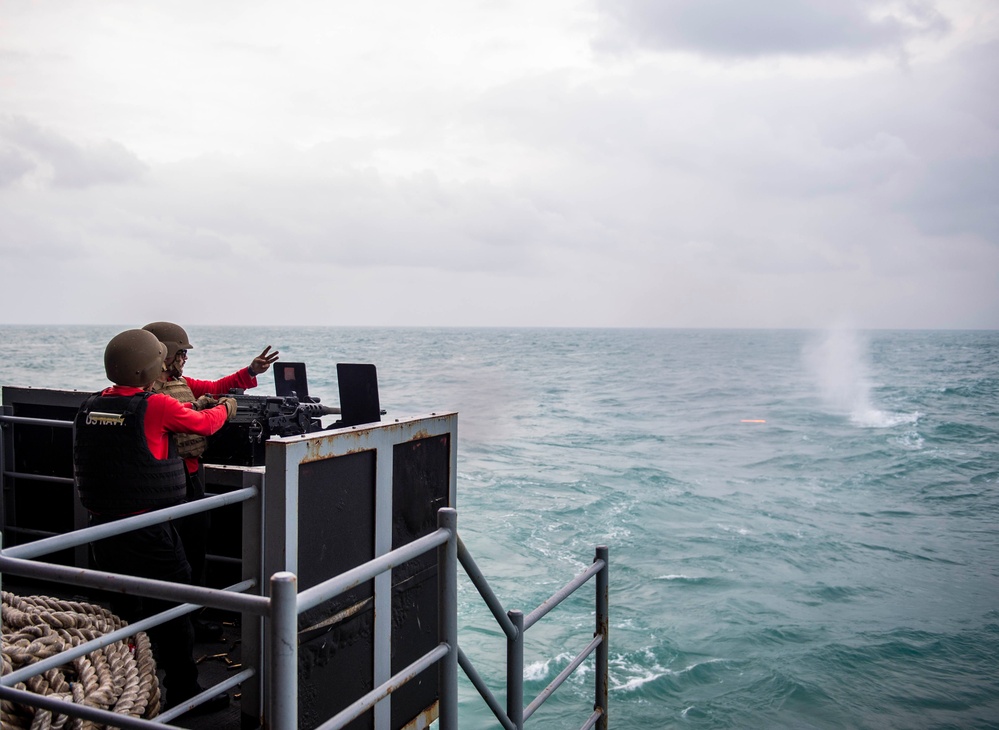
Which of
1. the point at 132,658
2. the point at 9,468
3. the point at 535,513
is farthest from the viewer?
the point at 535,513

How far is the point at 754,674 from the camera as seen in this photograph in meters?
12.7

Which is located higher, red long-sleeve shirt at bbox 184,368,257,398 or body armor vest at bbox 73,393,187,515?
red long-sleeve shirt at bbox 184,368,257,398

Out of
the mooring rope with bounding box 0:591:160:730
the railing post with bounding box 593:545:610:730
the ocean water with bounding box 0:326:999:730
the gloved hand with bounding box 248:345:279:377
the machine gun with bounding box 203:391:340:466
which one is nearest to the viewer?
the mooring rope with bounding box 0:591:160:730

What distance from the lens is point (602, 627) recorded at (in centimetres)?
457

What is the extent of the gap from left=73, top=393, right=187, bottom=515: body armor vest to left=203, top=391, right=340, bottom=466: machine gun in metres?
0.76

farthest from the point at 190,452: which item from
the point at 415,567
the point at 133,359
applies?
the point at 415,567

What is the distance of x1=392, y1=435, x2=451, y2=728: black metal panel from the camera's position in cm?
370

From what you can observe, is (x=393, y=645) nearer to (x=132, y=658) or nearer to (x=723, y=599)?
(x=132, y=658)

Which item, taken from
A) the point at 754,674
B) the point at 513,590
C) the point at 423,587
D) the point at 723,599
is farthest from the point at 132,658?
the point at 723,599

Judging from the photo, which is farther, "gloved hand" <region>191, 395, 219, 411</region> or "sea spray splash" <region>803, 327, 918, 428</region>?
"sea spray splash" <region>803, 327, 918, 428</region>

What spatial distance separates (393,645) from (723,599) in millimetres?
13181

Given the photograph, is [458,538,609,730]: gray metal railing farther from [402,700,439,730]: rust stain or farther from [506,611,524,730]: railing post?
[402,700,439,730]: rust stain

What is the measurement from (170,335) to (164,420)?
1.19 metres

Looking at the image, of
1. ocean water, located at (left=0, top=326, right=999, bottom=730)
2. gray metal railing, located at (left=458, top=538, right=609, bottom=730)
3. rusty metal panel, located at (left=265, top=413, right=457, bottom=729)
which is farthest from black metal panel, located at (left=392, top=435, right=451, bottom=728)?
ocean water, located at (left=0, top=326, right=999, bottom=730)
